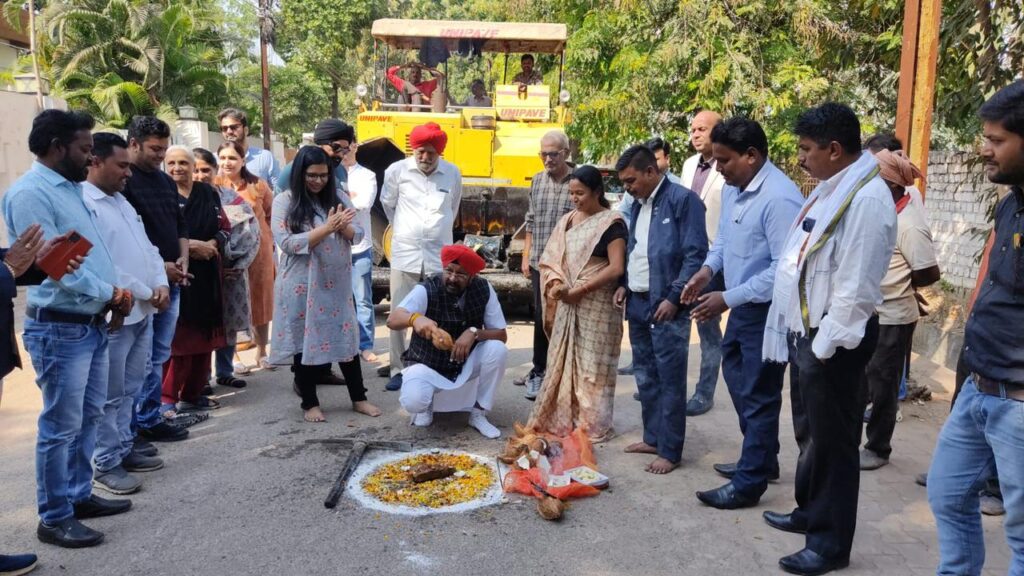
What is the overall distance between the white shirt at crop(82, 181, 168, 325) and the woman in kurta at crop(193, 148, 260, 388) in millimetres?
1418

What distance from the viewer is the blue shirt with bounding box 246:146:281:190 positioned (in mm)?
6570

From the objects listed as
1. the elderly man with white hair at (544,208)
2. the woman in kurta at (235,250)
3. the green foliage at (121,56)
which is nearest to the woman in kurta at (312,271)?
the woman in kurta at (235,250)

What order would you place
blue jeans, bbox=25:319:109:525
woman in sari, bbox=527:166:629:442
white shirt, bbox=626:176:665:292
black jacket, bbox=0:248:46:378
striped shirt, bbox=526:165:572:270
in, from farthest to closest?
striped shirt, bbox=526:165:572:270, woman in sari, bbox=527:166:629:442, white shirt, bbox=626:176:665:292, blue jeans, bbox=25:319:109:525, black jacket, bbox=0:248:46:378

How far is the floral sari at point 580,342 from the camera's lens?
15.4 ft

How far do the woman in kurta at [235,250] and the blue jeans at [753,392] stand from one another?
3599 millimetres

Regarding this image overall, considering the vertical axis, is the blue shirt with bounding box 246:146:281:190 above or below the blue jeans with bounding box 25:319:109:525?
above

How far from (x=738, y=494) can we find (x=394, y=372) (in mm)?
3173

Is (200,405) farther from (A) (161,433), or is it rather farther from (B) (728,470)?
(B) (728,470)

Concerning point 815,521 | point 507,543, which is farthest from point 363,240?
point 815,521

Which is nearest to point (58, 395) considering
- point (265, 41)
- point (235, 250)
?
point (235, 250)

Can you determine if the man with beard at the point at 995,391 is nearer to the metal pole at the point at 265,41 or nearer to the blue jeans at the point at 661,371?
the blue jeans at the point at 661,371

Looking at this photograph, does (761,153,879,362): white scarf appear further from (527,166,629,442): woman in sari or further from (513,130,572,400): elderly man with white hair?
(513,130,572,400): elderly man with white hair

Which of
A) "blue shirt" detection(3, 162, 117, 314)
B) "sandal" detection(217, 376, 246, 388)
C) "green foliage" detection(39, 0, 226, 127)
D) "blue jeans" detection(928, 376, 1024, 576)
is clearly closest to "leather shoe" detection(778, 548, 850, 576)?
"blue jeans" detection(928, 376, 1024, 576)

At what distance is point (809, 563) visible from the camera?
3.20 metres
